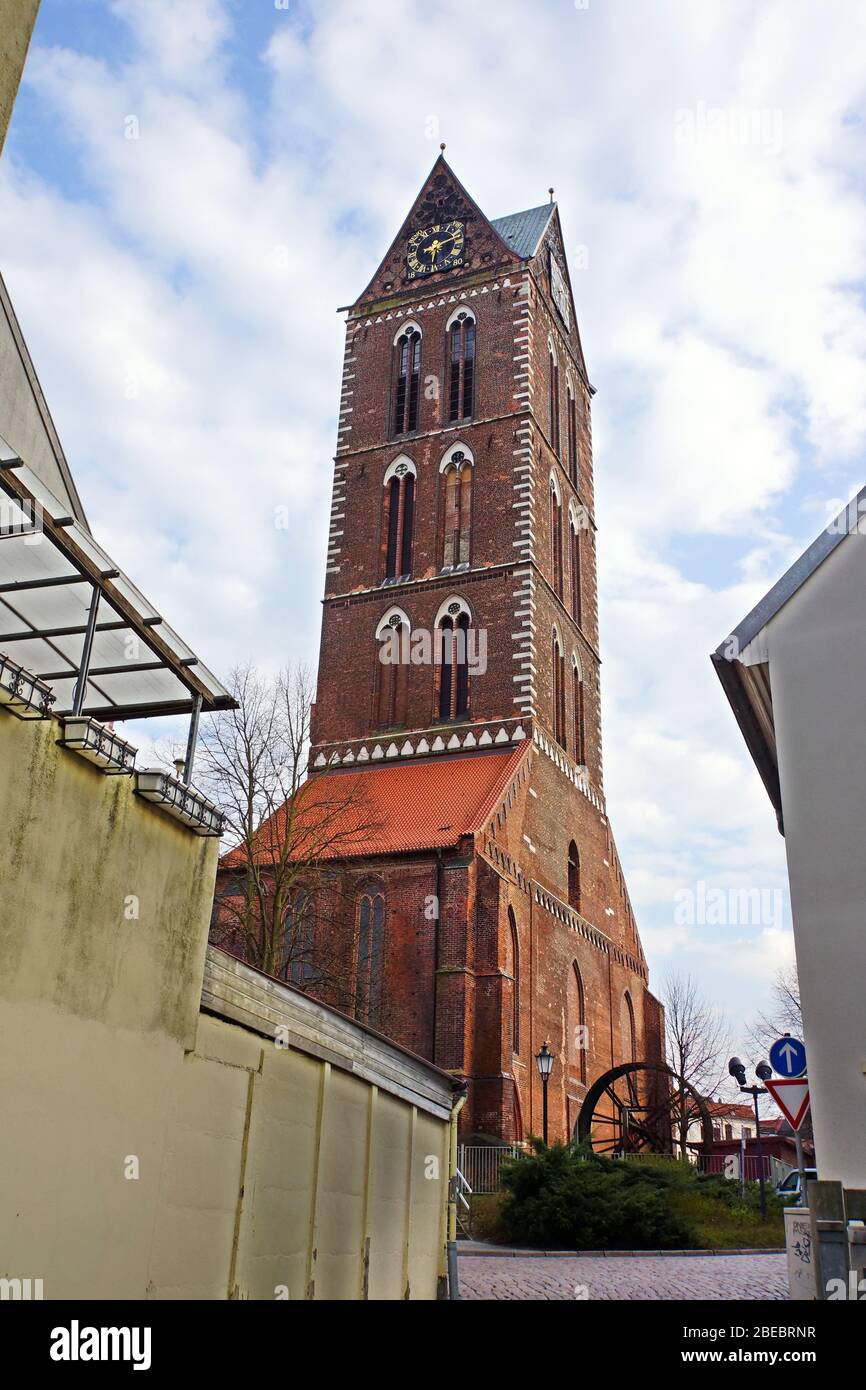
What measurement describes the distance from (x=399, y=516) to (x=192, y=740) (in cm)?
2680

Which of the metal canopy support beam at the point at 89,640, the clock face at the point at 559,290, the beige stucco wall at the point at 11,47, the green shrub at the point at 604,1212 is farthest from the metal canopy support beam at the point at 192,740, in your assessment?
the clock face at the point at 559,290

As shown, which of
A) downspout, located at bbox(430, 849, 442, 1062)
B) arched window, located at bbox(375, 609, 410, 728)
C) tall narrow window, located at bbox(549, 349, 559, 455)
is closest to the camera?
downspout, located at bbox(430, 849, 442, 1062)

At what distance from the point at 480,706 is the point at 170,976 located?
939 inches

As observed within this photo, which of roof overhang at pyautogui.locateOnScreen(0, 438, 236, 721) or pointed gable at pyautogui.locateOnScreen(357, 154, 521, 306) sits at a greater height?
pointed gable at pyautogui.locateOnScreen(357, 154, 521, 306)

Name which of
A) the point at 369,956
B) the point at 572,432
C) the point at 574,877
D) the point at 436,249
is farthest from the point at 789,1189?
the point at 436,249

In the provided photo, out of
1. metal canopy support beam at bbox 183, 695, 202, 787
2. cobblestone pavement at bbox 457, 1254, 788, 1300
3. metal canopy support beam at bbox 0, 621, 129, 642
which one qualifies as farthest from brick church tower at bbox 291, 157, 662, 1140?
metal canopy support beam at bbox 0, 621, 129, 642

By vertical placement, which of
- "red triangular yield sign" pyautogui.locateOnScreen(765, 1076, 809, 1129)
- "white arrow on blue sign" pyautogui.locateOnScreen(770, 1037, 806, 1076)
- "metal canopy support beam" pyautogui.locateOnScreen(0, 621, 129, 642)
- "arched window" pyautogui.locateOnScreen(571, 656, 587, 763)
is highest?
"arched window" pyautogui.locateOnScreen(571, 656, 587, 763)

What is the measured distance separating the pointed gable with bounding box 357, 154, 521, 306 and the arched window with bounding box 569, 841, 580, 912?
765 inches

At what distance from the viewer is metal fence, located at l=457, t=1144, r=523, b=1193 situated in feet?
77.9

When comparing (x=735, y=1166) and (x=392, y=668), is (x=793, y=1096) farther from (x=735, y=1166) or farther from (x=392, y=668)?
(x=735, y=1166)

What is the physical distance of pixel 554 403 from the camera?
39.1 meters

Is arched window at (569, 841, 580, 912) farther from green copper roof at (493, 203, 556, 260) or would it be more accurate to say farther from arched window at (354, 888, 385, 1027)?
green copper roof at (493, 203, 556, 260)

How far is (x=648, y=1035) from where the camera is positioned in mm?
36781

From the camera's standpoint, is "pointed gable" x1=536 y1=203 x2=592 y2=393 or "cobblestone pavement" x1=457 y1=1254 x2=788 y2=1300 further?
"pointed gable" x1=536 y1=203 x2=592 y2=393
